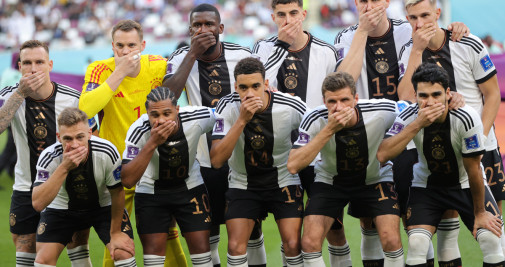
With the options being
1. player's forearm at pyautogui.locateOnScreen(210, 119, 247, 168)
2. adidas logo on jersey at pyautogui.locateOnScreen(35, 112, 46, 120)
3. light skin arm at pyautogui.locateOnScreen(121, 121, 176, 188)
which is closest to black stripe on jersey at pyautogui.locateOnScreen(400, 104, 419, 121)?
player's forearm at pyautogui.locateOnScreen(210, 119, 247, 168)

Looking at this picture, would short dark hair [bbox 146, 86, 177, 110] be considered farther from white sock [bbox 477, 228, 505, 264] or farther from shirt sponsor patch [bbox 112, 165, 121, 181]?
white sock [bbox 477, 228, 505, 264]

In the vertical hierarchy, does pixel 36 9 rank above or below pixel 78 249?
above

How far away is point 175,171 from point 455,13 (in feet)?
37.9

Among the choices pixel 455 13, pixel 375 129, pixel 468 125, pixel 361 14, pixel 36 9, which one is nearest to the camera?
pixel 468 125

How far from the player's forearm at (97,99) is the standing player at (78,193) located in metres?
0.33

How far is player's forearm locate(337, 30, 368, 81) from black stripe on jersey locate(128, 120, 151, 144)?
65.8 inches

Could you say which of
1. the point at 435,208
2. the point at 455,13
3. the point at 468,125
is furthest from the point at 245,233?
the point at 455,13

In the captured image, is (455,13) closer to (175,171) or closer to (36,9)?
(175,171)

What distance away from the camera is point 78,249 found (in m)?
5.50

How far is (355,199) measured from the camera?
207 inches

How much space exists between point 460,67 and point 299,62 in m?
1.32

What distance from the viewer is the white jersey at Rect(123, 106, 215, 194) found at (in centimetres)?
523

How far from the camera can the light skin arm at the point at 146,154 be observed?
4965mm

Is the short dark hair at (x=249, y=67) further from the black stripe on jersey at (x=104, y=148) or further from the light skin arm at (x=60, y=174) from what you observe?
the light skin arm at (x=60, y=174)
